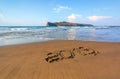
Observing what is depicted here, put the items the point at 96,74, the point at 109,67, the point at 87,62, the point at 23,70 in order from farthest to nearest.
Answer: the point at 87,62 < the point at 109,67 < the point at 23,70 < the point at 96,74

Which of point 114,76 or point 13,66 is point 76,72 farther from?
point 13,66

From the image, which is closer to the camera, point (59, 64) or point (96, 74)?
point (96, 74)

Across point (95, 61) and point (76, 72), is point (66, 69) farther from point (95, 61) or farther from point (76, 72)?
point (95, 61)

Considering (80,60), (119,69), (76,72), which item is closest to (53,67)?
(76,72)

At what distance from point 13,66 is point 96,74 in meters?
2.58

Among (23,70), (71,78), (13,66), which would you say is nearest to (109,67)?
(71,78)

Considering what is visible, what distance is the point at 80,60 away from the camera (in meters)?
5.54

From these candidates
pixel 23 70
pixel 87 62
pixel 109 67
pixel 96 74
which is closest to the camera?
pixel 96 74

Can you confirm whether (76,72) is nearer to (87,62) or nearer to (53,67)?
(53,67)

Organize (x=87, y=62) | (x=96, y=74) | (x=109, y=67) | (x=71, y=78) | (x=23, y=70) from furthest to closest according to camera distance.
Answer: (x=87, y=62) → (x=109, y=67) → (x=23, y=70) → (x=96, y=74) → (x=71, y=78)

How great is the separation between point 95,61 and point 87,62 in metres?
0.31

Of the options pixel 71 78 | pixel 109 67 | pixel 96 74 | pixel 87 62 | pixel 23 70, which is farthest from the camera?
pixel 87 62

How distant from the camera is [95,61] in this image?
5402 millimetres

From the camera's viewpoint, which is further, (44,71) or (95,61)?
(95,61)
